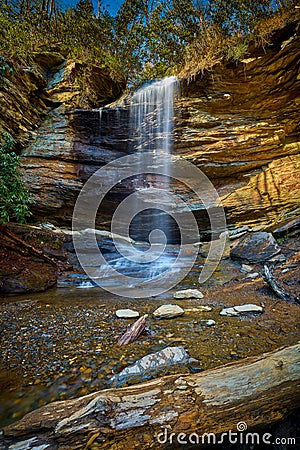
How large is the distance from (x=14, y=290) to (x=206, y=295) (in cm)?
342

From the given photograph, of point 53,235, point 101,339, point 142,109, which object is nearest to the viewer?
point 101,339

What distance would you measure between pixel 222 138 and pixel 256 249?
477 cm

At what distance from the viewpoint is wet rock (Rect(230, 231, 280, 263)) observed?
512cm

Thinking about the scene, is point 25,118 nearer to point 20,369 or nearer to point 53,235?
point 53,235

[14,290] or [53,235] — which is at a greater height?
[53,235]

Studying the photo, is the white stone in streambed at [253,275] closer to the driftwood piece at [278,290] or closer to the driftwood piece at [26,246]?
the driftwood piece at [278,290]

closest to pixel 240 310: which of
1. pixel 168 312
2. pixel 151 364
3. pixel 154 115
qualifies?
pixel 168 312

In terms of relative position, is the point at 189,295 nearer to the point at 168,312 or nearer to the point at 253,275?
the point at 168,312

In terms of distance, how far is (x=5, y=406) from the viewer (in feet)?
4.54

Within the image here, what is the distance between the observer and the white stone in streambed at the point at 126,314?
9.31ft

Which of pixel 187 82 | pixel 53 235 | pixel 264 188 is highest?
pixel 187 82

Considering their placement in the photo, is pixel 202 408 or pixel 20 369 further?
pixel 20 369

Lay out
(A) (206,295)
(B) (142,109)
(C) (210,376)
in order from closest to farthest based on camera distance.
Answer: (C) (210,376)
(A) (206,295)
(B) (142,109)

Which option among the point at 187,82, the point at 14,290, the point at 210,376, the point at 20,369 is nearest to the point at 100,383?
the point at 20,369
